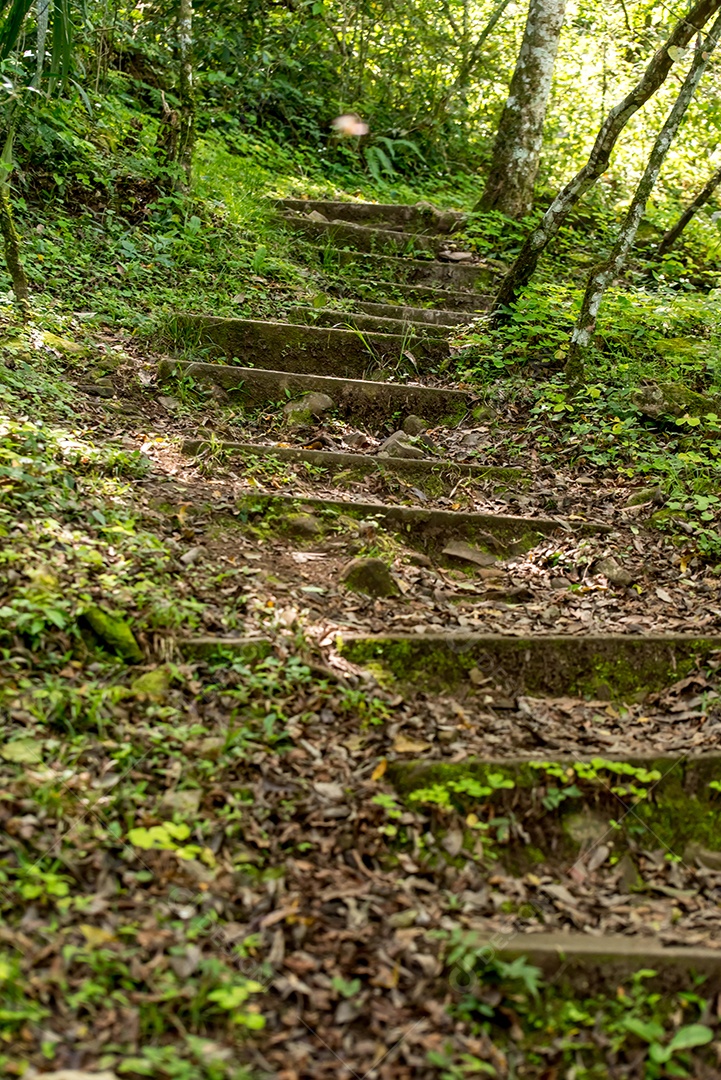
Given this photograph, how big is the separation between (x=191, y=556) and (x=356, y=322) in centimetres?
303

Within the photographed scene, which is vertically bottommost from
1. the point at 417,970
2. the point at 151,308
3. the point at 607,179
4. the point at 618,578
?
the point at 417,970

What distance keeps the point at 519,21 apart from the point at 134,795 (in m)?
11.9

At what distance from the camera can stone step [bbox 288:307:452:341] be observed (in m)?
6.36

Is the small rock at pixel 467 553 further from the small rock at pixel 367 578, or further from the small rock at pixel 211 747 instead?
the small rock at pixel 211 747

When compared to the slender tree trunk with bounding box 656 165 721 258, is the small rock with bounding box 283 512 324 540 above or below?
below

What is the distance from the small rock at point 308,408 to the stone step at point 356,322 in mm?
897

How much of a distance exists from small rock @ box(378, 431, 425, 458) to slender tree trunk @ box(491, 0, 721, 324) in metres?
1.80

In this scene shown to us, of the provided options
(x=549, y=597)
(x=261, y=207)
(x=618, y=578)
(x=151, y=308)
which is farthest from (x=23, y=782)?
(x=261, y=207)

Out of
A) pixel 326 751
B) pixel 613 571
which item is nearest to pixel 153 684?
pixel 326 751

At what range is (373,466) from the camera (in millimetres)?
→ 5082

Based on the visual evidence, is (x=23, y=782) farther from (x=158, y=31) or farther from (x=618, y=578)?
(x=158, y=31)

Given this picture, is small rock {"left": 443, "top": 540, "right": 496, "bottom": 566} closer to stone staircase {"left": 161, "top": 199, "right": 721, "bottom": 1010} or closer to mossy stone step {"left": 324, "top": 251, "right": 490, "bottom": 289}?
stone staircase {"left": 161, "top": 199, "right": 721, "bottom": 1010}

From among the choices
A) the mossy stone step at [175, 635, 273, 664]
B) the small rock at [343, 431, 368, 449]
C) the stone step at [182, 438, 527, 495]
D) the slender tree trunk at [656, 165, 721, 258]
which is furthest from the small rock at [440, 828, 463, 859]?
the slender tree trunk at [656, 165, 721, 258]

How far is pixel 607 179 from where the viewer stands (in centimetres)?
1023
